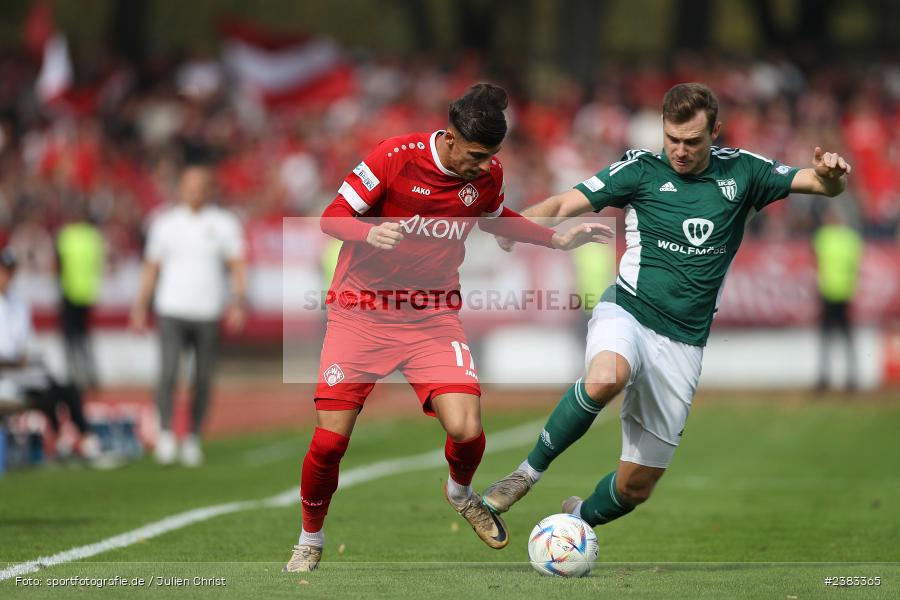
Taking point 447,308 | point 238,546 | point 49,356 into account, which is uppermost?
point 447,308

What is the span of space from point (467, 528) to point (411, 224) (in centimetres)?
278

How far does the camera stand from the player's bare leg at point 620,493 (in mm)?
7281

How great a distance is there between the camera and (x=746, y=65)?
28297 mm

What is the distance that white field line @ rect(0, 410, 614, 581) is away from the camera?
7.24m

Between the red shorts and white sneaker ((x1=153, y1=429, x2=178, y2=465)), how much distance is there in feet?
20.5

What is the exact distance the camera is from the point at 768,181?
7.23 m

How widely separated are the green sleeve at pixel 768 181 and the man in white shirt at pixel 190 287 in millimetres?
6650

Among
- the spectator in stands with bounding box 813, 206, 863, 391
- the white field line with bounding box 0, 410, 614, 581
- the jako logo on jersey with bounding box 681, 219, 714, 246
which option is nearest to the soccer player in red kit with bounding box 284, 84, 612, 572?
the jako logo on jersey with bounding box 681, 219, 714, 246

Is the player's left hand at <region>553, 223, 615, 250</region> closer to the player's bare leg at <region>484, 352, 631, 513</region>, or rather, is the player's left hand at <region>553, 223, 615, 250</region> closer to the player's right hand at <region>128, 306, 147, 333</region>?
the player's bare leg at <region>484, 352, 631, 513</region>

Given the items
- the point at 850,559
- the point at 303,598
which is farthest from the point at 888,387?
the point at 303,598

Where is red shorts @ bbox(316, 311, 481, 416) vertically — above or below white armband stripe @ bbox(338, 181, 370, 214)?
below

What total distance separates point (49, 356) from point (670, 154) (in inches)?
642

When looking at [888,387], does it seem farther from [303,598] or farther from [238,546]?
[303,598]

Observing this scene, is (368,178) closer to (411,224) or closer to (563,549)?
(411,224)
